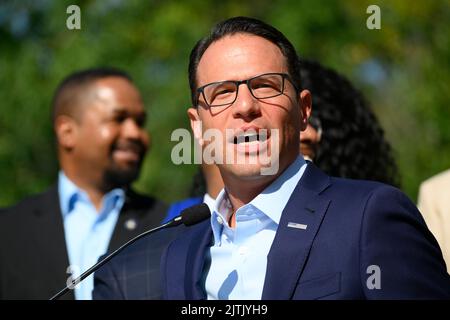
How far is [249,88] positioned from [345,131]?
160 centimetres

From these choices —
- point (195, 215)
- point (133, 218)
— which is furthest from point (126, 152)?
point (195, 215)

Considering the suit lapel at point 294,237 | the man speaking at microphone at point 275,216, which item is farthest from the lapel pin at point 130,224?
the suit lapel at point 294,237

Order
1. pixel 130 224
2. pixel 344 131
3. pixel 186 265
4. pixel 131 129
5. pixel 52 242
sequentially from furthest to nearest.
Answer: pixel 131 129
pixel 130 224
pixel 52 242
pixel 344 131
pixel 186 265

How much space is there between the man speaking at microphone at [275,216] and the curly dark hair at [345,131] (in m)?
1.21

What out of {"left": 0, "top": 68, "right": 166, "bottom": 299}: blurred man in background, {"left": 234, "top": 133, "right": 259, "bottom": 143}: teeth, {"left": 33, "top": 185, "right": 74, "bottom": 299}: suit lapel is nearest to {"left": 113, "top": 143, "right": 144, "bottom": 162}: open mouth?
{"left": 0, "top": 68, "right": 166, "bottom": 299}: blurred man in background

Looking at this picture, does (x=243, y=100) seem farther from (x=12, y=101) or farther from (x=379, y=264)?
(x=12, y=101)

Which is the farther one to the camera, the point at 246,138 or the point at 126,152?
the point at 126,152

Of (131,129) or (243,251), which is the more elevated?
(131,129)

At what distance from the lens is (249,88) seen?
8.68ft

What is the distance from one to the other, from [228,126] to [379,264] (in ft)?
1.99

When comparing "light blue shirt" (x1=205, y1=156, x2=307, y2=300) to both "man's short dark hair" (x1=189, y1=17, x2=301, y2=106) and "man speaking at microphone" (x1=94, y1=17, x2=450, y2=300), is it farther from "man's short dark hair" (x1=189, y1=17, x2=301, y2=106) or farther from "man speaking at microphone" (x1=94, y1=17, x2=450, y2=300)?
"man's short dark hair" (x1=189, y1=17, x2=301, y2=106)

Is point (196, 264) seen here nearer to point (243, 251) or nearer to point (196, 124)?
point (243, 251)

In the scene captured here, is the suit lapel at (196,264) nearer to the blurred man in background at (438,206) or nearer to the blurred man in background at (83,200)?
the blurred man in background at (438,206)

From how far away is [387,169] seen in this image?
438cm
